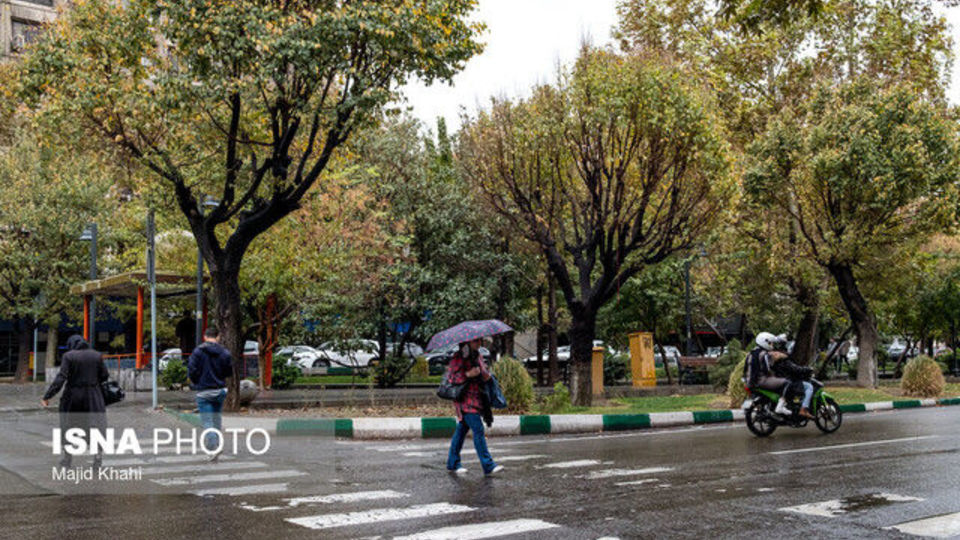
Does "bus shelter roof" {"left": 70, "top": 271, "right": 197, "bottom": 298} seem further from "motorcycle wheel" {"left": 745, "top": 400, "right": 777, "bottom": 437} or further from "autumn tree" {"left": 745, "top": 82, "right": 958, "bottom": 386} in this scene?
"autumn tree" {"left": 745, "top": 82, "right": 958, "bottom": 386}

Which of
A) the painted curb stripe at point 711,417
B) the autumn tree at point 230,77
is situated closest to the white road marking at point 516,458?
the painted curb stripe at point 711,417

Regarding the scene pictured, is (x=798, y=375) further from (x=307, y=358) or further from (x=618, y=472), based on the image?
(x=307, y=358)

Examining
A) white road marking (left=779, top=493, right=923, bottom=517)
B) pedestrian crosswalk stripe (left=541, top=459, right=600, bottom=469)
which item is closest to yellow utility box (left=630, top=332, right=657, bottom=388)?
pedestrian crosswalk stripe (left=541, top=459, right=600, bottom=469)

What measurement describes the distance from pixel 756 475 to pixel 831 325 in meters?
34.2

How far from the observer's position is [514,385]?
17.3 metres

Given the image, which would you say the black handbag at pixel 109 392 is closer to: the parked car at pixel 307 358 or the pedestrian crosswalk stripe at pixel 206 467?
the pedestrian crosswalk stripe at pixel 206 467

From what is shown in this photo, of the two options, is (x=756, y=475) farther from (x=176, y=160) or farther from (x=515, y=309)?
(x=515, y=309)

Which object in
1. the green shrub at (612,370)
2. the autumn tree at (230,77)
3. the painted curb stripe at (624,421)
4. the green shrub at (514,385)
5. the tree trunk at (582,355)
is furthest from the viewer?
the green shrub at (612,370)

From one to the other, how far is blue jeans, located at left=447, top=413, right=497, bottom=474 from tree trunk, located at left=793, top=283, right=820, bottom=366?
69.6ft

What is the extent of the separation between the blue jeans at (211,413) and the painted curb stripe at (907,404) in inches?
673

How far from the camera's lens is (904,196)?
77.7 feet

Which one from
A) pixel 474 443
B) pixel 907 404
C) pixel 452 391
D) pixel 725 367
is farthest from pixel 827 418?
pixel 725 367

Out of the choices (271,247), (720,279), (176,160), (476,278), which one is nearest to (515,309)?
(476,278)

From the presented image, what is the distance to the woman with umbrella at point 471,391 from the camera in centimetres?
994
